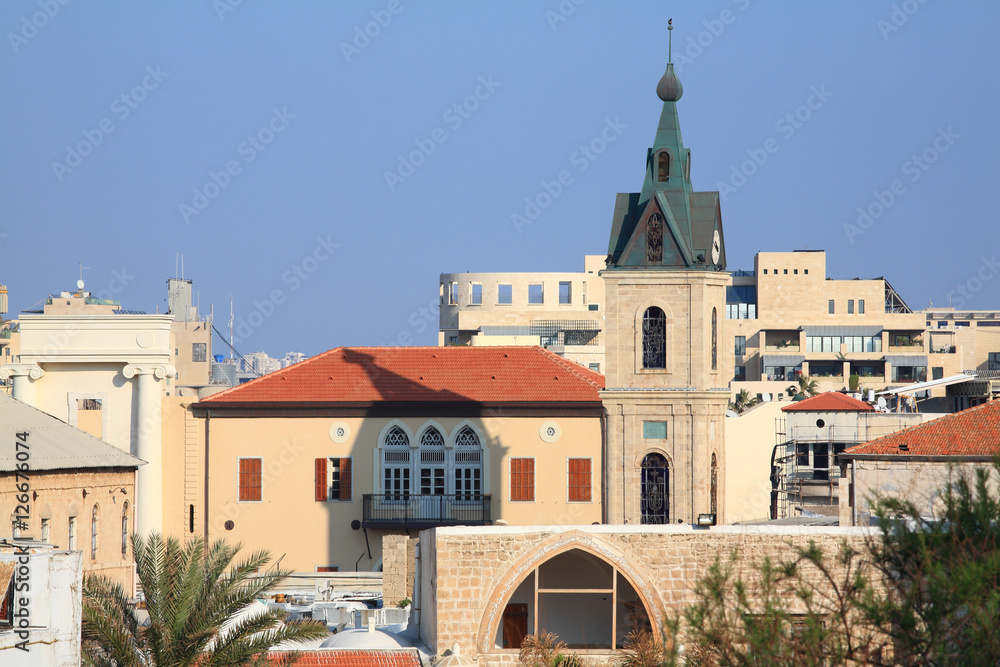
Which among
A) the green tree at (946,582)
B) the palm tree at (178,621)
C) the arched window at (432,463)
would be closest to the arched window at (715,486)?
the arched window at (432,463)

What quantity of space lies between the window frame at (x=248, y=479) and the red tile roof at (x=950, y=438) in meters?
23.2

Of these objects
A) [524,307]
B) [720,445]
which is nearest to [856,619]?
[720,445]

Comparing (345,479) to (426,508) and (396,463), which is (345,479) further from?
(426,508)

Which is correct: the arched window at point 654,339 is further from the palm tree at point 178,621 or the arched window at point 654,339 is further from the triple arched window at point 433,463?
the palm tree at point 178,621

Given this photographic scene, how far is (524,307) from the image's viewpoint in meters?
132

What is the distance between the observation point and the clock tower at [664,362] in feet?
147

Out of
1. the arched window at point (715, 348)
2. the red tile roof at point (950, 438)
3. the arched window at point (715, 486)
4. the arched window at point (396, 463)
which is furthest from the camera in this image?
the arched window at point (396, 463)

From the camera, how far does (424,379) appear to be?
57.8m

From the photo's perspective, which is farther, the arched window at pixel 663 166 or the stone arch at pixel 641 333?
the arched window at pixel 663 166

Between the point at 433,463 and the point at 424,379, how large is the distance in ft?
10.9

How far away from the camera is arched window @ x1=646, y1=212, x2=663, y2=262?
45.6 meters

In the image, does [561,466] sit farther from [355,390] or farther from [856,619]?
[856,619]

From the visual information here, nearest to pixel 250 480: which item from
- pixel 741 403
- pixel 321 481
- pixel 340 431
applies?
pixel 321 481

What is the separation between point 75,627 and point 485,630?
866 cm
